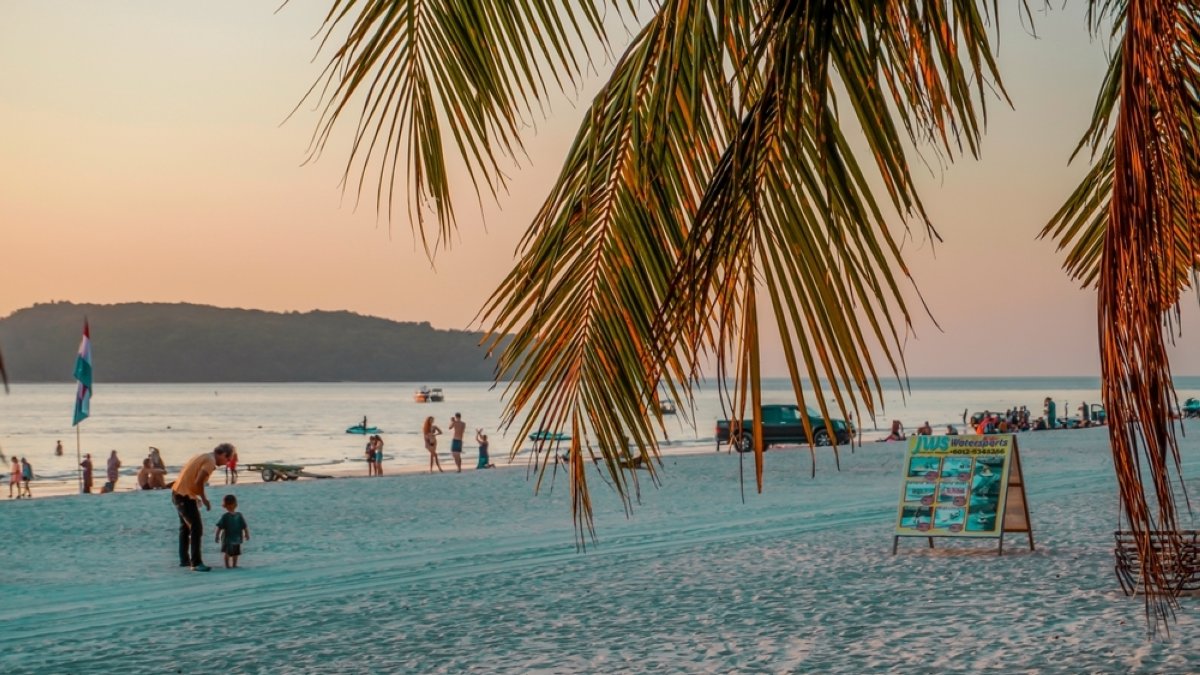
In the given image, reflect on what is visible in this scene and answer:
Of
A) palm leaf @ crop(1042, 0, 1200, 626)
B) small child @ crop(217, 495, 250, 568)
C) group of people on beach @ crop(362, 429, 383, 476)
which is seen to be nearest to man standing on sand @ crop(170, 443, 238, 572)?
small child @ crop(217, 495, 250, 568)

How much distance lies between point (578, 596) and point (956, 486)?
4203 millimetres

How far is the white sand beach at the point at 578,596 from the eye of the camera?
28.6ft

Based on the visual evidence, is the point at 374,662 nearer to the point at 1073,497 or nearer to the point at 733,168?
the point at 733,168

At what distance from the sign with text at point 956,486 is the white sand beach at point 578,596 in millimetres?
344

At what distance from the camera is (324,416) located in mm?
134875

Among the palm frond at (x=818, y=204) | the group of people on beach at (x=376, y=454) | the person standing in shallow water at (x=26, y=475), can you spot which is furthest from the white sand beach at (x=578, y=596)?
the group of people on beach at (x=376, y=454)

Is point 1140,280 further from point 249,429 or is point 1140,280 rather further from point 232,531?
point 249,429

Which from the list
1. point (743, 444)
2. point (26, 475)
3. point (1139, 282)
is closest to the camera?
point (1139, 282)

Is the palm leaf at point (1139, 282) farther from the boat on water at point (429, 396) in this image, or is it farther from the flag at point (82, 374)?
the boat on water at point (429, 396)

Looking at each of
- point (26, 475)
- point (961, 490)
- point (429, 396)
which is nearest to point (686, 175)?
point (961, 490)

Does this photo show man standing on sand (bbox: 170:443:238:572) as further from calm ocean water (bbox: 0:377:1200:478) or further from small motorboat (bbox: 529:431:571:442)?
calm ocean water (bbox: 0:377:1200:478)

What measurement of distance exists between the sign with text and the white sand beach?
0.34 metres

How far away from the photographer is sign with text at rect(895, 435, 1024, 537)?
41.9 ft

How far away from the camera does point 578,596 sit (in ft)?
36.9
